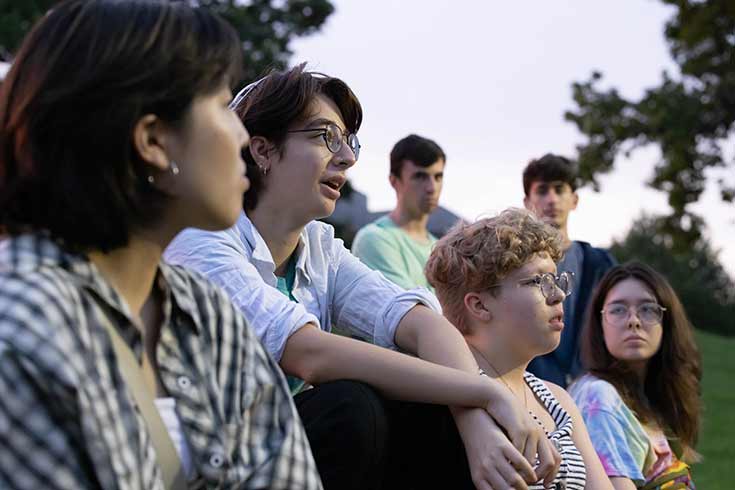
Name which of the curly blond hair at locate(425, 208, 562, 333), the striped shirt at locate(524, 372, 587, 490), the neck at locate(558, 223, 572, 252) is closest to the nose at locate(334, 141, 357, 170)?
the curly blond hair at locate(425, 208, 562, 333)

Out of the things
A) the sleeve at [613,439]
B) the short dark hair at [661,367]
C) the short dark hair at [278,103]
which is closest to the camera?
the short dark hair at [278,103]

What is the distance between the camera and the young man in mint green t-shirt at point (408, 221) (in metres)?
5.59

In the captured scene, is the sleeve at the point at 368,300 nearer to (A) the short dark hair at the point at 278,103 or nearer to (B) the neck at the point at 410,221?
(A) the short dark hair at the point at 278,103

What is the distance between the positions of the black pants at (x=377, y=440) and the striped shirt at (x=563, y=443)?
0.93 feet

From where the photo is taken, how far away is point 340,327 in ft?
11.3

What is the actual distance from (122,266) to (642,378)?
3.20m

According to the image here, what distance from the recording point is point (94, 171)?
195 cm

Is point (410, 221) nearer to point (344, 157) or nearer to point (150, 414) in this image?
point (344, 157)

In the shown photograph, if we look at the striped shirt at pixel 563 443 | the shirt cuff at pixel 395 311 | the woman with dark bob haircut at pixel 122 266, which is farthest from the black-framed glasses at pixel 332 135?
the woman with dark bob haircut at pixel 122 266

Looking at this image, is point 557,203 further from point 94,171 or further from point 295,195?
point 94,171

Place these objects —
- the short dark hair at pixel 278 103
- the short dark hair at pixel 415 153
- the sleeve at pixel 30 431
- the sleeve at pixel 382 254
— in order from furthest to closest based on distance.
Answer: the short dark hair at pixel 415 153
the sleeve at pixel 382 254
the short dark hair at pixel 278 103
the sleeve at pixel 30 431

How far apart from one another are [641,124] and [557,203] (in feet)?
60.6

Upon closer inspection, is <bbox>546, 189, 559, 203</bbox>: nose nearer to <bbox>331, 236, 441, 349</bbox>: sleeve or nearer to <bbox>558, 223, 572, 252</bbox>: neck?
<bbox>558, 223, 572, 252</bbox>: neck

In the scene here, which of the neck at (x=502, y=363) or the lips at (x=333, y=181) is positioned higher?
the lips at (x=333, y=181)
